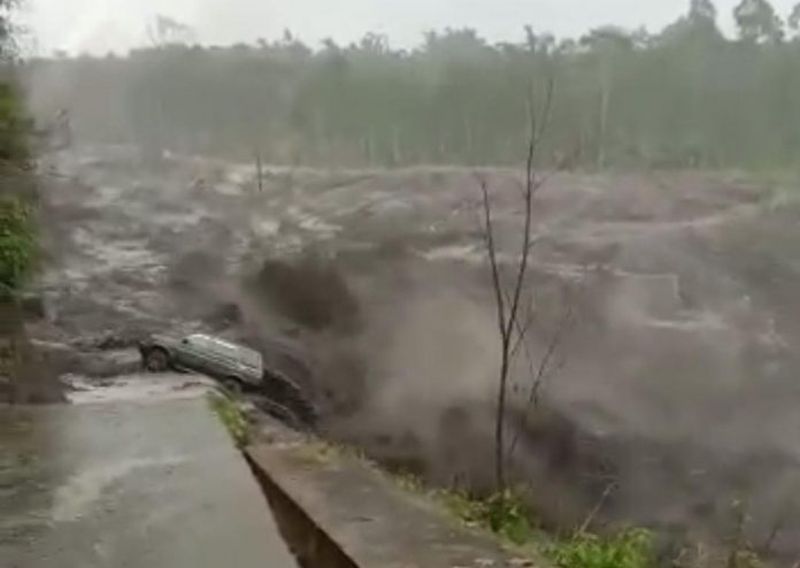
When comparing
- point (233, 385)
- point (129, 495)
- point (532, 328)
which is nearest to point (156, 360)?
point (233, 385)

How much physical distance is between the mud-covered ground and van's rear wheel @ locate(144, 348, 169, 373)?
51cm

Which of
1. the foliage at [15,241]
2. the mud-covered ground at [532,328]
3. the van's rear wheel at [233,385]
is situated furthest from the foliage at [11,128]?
the van's rear wheel at [233,385]

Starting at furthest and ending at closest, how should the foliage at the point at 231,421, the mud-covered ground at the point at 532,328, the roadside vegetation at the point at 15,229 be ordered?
1. the mud-covered ground at the point at 532,328
2. the roadside vegetation at the point at 15,229
3. the foliage at the point at 231,421

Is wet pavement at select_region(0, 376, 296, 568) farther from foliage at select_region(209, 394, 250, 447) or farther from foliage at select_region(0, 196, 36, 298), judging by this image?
foliage at select_region(0, 196, 36, 298)

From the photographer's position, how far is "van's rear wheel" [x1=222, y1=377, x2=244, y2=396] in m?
18.2

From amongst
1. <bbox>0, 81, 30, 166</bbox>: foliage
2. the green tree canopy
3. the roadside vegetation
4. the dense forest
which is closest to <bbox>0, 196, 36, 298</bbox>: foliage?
the roadside vegetation

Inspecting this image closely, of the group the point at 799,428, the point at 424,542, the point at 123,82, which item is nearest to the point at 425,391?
the point at 799,428

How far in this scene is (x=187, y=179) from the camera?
5972 cm

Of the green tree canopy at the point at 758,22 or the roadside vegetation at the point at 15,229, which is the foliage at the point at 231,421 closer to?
the roadside vegetation at the point at 15,229

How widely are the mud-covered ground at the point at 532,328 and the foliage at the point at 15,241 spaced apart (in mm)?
1577

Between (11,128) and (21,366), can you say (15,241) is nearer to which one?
(11,128)

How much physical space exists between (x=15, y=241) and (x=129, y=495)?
35.8 ft

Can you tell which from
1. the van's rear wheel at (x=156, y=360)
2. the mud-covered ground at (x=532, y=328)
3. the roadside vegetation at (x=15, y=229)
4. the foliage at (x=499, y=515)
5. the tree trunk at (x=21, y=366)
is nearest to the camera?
the foliage at (x=499, y=515)

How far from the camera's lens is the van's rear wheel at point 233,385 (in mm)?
18219
